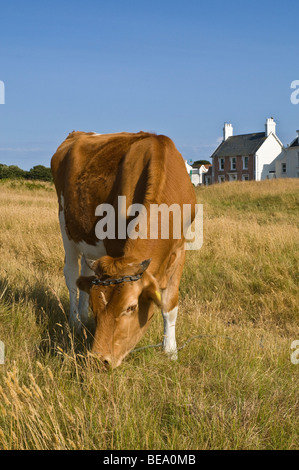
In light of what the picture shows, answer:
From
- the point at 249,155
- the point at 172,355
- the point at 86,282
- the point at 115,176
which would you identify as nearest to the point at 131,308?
the point at 86,282

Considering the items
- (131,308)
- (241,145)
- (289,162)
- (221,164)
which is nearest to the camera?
(131,308)

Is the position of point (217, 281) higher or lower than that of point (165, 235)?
lower

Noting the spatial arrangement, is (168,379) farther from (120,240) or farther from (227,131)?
(227,131)

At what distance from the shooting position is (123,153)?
4.66m

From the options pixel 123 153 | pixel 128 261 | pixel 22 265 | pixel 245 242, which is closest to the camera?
pixel 128 261

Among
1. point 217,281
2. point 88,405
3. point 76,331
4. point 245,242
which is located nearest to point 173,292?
point 76,331

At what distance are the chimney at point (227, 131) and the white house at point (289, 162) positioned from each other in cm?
835

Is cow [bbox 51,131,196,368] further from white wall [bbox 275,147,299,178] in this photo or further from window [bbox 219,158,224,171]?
window [bbox 219,158,224,171]

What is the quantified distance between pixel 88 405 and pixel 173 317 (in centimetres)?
166

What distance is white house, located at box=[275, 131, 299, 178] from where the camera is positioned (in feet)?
178

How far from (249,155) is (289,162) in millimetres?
4787

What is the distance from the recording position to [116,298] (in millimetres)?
3205

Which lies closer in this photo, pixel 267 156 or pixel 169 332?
pixel 169 332
